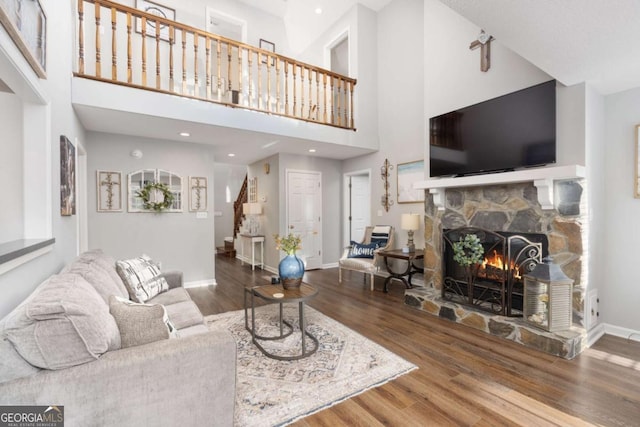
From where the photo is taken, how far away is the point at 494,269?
3.28m

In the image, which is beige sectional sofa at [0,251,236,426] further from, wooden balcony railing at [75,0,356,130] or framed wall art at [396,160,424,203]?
framed wall art at [396,160,424,203]

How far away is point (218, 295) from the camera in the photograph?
4.31 m

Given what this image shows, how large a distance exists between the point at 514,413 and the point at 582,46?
2645 mm

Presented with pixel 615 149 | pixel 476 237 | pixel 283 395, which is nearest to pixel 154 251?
pixel 283 395

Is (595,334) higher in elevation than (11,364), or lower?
lower

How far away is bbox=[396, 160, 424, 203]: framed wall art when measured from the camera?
4703mm

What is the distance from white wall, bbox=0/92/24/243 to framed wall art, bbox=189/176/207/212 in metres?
2.85

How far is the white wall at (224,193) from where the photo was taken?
9.28 meters

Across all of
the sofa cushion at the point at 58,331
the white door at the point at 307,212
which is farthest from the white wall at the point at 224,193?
the sofa cushion at the point at 58,331

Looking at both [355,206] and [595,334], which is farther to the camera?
[355,206]

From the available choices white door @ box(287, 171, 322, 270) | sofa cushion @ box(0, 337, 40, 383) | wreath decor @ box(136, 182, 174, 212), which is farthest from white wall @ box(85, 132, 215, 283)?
sofa cushion @ box(0, 337, 40, 383)

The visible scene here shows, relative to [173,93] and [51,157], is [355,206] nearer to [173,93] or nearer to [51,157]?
[173,93]

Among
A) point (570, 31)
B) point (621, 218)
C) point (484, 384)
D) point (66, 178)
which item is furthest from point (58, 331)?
point (621, 218)

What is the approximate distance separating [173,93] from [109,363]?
3.21m
